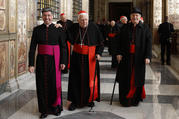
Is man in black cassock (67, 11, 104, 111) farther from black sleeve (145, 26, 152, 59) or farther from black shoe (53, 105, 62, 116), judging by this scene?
black sleeve (145, 26, 152, 59)

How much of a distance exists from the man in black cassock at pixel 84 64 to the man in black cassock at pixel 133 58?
48cm

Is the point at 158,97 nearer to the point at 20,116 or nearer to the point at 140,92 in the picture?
the point at 140,92

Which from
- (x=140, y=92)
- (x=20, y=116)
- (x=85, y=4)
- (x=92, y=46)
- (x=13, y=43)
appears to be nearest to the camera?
(x=20, y=116)

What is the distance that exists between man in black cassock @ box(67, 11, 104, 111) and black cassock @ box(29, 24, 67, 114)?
1.18 ft

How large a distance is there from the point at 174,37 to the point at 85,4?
17.3ft

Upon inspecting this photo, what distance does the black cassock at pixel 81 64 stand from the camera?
4.40m

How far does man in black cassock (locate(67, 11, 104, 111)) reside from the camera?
440cm

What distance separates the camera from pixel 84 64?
14.5 feet

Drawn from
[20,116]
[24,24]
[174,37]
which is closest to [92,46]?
[20,116]

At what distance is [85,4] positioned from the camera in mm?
13852

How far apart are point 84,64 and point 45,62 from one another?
0.69 meters

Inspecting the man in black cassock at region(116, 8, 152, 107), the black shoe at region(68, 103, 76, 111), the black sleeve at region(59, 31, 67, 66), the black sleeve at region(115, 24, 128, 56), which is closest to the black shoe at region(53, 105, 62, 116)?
the black shoe at region(68, 103, 76, 111)

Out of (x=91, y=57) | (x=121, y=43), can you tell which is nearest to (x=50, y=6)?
(x=121, y=43)

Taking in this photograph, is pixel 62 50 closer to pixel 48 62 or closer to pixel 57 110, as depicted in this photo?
pixel 48 62
